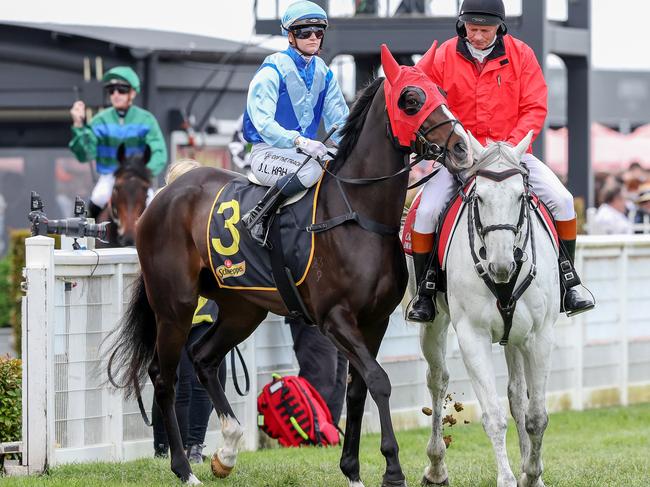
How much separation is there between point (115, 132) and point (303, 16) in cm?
546

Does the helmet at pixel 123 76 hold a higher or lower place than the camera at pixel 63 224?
higher

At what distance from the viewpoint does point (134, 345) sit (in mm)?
8039

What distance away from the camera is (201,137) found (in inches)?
690

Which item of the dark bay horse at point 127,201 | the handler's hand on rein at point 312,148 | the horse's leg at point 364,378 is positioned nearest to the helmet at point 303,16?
the handler's hand on rein at point 312,148

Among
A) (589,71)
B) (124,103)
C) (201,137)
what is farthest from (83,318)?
(589,71)

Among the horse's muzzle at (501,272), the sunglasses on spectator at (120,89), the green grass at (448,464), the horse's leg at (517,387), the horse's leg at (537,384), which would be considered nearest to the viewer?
the horse's muzzle at (501,272)

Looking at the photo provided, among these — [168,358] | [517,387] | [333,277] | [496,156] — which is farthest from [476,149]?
[168,358]

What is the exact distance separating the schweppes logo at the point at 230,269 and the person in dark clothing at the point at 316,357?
80.1 inches

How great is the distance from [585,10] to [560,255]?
10103 millimetres

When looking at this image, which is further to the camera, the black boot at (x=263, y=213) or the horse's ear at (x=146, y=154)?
the horse's ear at (x=146, y=154)

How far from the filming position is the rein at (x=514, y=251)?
6410 mm

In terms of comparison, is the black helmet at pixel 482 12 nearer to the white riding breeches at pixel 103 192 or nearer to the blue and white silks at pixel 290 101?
the blue and white silks at pixel 290 101

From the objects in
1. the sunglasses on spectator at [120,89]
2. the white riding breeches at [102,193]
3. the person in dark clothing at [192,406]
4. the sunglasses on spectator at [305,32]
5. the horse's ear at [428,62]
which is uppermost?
the sunglasses on spectator at [120,89]

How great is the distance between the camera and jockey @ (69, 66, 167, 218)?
39.9 feet
